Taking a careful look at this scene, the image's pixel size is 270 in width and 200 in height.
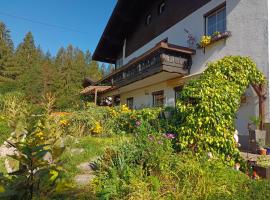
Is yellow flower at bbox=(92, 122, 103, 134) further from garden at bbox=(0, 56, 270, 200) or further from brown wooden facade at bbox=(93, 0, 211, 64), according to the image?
brown wooden facade at bbox=(93, 0, 211, 64)

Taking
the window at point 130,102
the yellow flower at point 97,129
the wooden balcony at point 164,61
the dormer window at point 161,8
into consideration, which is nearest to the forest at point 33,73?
the window at point 130,102

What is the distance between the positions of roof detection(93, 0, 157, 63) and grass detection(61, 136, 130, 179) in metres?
10.5

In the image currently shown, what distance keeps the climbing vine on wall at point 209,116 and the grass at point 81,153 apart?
1.35m

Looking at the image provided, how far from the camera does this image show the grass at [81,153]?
5.37 metres

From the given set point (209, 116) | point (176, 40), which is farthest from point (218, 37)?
point (209, 116)

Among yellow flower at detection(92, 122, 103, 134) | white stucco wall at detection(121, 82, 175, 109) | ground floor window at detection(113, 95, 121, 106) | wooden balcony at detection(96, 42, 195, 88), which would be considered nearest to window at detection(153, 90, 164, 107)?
white stucco wall at detection(121, 82, 175, 109)

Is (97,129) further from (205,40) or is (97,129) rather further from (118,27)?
(118,27)

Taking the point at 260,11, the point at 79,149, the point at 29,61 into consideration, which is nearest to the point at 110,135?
the point at 79,149

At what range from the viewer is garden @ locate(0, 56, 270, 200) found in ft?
7.59

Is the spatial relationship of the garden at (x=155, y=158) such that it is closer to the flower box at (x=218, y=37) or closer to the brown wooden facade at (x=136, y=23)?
the flower box at (x=218, y=37)

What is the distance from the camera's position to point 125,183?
395cm

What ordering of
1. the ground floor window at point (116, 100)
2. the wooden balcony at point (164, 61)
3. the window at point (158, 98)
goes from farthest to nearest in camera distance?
the ground floor window at point (116, 100) < the window at point (158, 98) < the wooden balcony at point (164, 61)

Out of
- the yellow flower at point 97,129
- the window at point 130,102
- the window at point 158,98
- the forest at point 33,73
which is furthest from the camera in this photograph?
the forest at point 33,73

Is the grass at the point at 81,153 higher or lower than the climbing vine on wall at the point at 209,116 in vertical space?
lower
